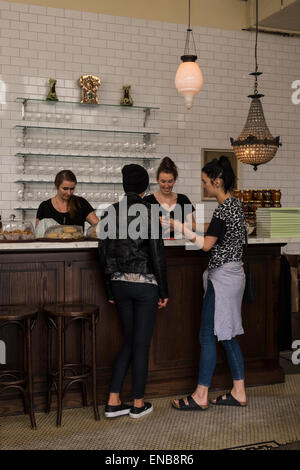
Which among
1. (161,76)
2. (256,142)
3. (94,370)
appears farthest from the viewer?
(161,76)

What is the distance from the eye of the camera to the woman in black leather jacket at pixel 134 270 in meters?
3.42

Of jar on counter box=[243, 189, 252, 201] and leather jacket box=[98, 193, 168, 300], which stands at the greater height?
jar on counter box=[243, 189, 252, 201]

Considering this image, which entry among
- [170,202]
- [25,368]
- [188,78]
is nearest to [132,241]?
[25,368]

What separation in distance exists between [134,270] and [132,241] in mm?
183

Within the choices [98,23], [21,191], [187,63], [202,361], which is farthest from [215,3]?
[202,361]

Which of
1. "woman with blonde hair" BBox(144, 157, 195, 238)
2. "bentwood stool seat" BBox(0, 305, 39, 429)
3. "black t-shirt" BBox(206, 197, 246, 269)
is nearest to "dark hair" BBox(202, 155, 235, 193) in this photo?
"black t-shirt" BBox(206, 197, 246, 269)

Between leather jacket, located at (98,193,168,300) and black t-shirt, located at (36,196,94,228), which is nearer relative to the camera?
leather jacket, located at (98,193,168,300)

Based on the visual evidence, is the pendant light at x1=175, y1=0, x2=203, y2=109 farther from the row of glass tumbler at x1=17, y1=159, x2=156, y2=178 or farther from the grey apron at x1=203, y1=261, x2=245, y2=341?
the grey apron at x1=203, y1=261, x2=245, y2=341

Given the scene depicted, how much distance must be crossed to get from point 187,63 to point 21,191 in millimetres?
2366

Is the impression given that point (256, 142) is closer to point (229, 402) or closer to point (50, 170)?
point (50, 170)

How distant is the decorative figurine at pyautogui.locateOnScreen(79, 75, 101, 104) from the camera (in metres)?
6.23

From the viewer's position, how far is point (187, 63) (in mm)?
4738

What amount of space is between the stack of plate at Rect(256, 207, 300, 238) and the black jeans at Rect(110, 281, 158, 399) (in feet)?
4.25

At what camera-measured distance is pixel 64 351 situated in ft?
12.3
